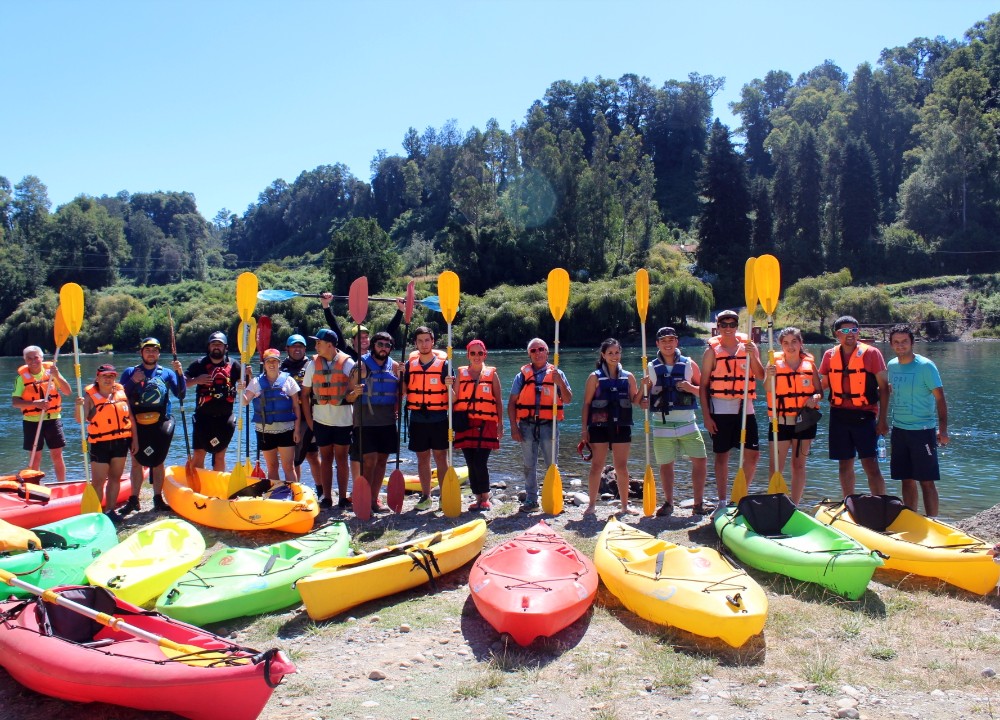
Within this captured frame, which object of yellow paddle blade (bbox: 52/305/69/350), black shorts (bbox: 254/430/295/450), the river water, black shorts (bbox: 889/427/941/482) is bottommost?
the river water

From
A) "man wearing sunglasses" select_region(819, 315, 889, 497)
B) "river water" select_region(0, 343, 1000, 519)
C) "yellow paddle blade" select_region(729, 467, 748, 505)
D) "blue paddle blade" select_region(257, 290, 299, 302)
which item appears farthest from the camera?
"river water" select_region(0, 343, 1000, 519)

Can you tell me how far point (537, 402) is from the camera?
6.32m

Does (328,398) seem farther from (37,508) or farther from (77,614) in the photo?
(77,614)

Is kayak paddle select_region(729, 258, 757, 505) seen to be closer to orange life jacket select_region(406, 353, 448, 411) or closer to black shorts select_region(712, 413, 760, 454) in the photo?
black shorts select_region(712, 413, 760, 454)

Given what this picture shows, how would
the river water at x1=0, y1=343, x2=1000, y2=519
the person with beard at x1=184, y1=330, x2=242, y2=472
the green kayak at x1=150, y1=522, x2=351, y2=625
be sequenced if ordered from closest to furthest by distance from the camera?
1. the green kayak at x1=150, y1=522, x2=351, y2=625
2. the person with beard at x1=184, y1=330, x2=242, y2=472
3. the river water at x1=0, y1=343, x2=1000, y2=519

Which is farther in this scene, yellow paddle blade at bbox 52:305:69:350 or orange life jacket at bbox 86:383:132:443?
yellow paddle blade at bbox 52:305:69:350

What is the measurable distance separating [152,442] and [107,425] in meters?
0.44

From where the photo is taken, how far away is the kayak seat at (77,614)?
3.65 metres

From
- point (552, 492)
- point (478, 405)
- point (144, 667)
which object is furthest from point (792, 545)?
point (144, 667)

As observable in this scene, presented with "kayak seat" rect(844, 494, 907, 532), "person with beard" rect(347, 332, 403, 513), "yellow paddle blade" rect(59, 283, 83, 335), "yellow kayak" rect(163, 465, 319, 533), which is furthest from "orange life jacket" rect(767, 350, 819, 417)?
"yellow paddle blade" rect(59, 283, 83, 335)

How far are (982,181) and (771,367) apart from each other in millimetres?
58591

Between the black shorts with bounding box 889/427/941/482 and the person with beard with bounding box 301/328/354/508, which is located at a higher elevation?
the person with beard with bounding box 301/328/354/508

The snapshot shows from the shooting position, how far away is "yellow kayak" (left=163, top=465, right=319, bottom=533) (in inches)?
229

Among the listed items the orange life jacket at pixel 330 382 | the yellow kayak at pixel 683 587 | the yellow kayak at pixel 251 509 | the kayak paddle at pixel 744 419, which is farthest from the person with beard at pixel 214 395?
the kayak paddle at pixel 744 419
